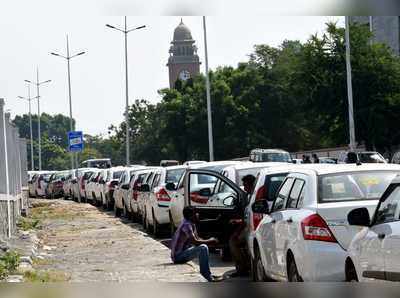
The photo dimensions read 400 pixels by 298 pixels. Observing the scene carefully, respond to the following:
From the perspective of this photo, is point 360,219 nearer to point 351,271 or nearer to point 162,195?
point 351,271

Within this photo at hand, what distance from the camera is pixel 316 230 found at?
8.18 metres

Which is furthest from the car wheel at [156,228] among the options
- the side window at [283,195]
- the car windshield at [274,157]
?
the car windshield at [274,157]

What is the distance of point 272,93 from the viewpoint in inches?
2982

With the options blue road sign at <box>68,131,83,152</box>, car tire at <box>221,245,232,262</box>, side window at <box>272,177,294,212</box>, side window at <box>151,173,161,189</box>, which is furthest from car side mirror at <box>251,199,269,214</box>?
blue road sign at <box>68,131,83,152</box>

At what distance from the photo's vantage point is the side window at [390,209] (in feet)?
21.1

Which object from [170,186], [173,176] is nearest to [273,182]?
[170,186]

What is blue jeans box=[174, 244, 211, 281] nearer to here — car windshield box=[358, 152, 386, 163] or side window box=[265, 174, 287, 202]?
side window box=[265, 174, 287, 202]

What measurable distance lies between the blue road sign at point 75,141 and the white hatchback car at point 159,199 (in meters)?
33.6

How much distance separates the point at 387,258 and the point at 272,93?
70.0 m

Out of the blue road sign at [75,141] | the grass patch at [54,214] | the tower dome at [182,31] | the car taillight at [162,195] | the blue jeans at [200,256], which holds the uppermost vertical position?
the blue road sign at [75,141]

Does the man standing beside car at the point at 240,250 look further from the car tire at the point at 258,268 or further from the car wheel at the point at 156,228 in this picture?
the car wheel at the point at 156,228

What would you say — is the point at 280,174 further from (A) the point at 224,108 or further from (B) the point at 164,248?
(A) the point at 224,108

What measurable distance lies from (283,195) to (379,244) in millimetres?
3849

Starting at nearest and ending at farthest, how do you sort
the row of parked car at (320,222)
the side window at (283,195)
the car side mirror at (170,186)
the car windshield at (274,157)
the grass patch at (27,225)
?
the row of parked car at (320,222)
the side window at (283,195)
the car side mirror at (170,186)
the grass patch at (27,225)
the car windshield at (274,157)
